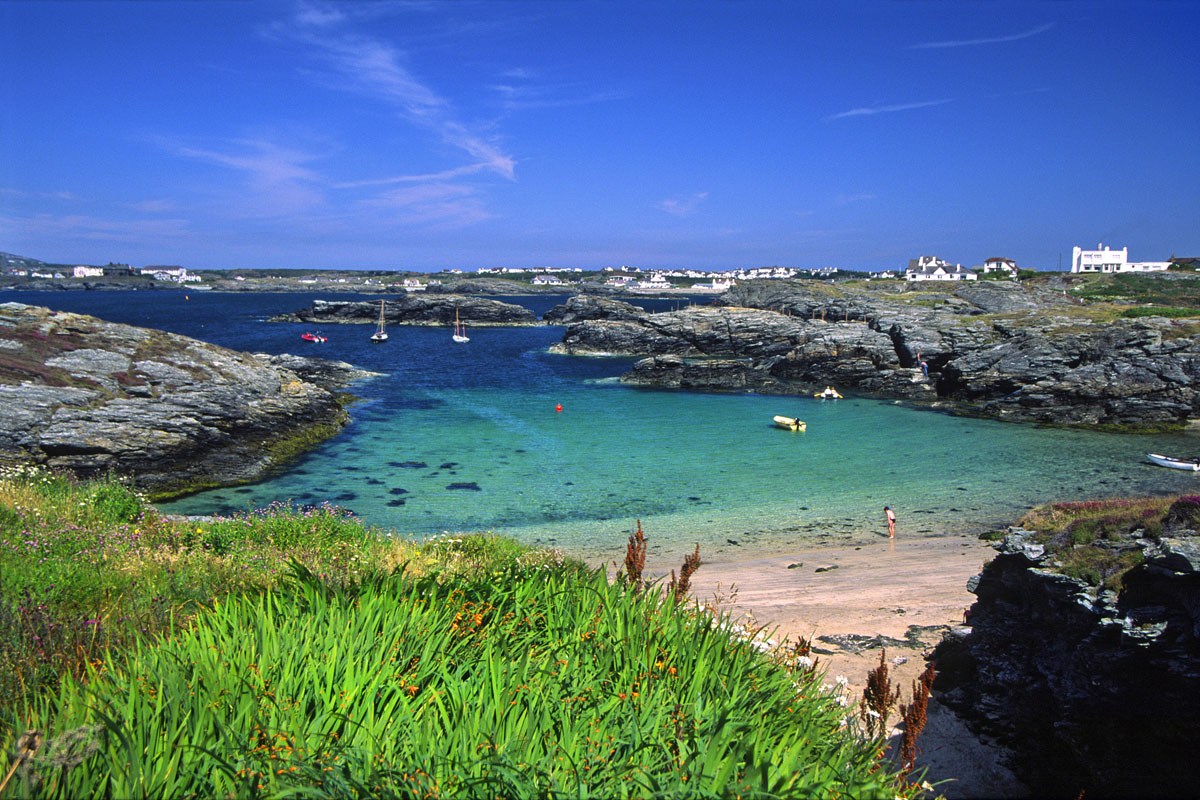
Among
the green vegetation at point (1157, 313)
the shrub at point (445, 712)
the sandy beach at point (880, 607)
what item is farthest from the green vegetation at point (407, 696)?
the green vegetation at point (1157, 313)

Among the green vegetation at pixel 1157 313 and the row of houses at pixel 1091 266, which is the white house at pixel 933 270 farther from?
the green vegetation at pixel 1157 313

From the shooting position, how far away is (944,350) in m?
50.5

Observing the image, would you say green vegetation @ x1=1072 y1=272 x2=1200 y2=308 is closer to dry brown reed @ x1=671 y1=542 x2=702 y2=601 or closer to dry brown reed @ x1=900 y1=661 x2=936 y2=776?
dry brown reed @ x1=671 y1=542 x2=702 y2=601

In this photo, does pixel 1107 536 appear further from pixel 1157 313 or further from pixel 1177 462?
pixel 1157 313

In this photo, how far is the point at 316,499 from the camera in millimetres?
22141

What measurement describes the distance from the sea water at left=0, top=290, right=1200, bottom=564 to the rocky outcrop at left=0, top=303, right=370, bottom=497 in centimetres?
185

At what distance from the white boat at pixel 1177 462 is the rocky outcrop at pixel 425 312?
94.2m

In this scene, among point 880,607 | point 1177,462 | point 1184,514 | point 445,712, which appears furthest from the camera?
point 1177,462

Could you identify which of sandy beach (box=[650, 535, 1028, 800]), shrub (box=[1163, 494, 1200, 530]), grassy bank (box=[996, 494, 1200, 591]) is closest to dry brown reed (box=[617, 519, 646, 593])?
sandy beach (box=[650, 535, 1028, 800])

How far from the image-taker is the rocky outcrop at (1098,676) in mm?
6492

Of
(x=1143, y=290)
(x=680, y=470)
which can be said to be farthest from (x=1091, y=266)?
(x=680, y=470)

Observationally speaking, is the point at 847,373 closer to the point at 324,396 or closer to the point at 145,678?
the point at 324,396

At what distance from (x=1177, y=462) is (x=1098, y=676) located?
27.4m

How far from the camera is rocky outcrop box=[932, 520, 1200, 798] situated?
6492 mm
